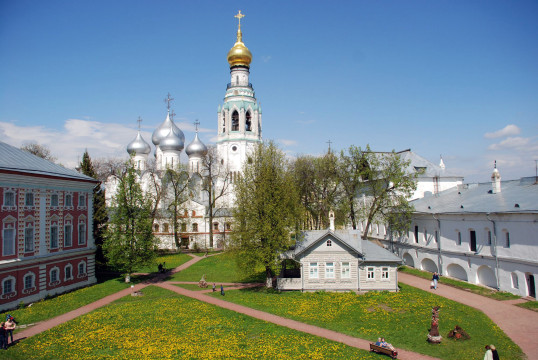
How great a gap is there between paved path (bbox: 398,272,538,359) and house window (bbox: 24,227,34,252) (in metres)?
28.1

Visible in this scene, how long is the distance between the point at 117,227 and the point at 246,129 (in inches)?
1359

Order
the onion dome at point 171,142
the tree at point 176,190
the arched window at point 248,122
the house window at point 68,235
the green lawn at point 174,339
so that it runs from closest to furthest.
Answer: the green lawn at point 174,339, the house window at point 68,235, the tree at point 176,190, the arched window at point 248,122, the onion dome at point 171,142

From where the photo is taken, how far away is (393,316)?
21.5 metres

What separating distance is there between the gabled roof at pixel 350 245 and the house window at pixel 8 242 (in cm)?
1826

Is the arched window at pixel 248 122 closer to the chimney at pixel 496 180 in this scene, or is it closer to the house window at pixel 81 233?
the house window at pixel 81 233

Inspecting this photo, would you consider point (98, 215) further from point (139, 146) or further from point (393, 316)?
point (139, 146)

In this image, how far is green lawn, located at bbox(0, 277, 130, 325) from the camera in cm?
2250

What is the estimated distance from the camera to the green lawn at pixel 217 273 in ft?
107

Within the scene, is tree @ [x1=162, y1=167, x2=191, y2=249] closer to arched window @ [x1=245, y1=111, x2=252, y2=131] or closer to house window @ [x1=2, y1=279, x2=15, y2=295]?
arched window @ [x1=245, y1=111, x2=252, y2=131]

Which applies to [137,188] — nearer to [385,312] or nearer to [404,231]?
[385,312]

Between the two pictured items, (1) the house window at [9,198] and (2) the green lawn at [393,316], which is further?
(1) the house window at [9,198]

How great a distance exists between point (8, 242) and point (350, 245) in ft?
74.2

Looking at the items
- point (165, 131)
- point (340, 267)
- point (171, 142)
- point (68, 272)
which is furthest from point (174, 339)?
point (165, 131)

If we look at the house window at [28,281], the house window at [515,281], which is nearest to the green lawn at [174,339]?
the house window at [28,281]
